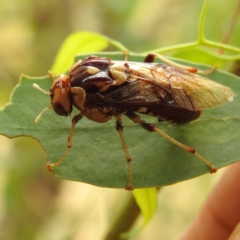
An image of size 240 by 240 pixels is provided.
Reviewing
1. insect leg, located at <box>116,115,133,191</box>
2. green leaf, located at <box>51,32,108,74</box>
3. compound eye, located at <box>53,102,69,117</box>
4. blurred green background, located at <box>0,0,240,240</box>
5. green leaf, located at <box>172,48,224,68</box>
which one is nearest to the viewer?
insect leg, located at <box>116,115,133,191</box>

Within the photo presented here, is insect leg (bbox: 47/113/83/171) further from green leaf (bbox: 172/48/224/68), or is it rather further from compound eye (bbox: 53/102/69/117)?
→ green leaf (bbox: 172/48/224/68)

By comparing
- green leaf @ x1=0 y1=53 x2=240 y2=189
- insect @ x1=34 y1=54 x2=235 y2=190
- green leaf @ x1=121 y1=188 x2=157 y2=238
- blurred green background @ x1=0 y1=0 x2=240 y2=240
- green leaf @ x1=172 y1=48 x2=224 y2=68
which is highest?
green leaf @ x1=172 y1=48 x2=224 y2=68

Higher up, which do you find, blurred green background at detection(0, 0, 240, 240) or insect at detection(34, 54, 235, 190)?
insect at detection(34, 54, 235, 190)

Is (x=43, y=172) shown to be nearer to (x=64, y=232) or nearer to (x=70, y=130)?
(x=64, y=232)

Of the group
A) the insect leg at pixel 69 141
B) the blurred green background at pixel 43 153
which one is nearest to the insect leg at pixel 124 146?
the insect leg at pixel 69 141

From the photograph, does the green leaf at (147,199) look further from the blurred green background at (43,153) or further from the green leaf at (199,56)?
the blurred green background at (43,153)

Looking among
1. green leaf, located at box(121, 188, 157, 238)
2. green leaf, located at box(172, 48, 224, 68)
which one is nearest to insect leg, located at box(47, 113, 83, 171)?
green leaf, located at box(121, 188, 157, 238)

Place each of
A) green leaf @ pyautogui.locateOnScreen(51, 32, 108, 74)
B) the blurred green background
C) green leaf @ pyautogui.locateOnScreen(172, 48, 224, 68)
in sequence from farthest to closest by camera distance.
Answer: the blurred green background, green leaf @ pyautogui.locateOnScreen(51, 32, 108, 74), green leaf @ pyautogui.locateOnScreen(172, 48, 224, 68)
